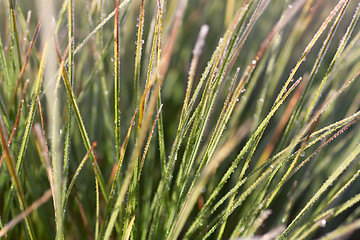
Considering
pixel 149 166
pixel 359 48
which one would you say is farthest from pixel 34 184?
pixel 359 48

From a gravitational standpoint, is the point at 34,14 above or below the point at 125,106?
above

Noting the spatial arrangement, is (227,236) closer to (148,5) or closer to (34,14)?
(148,5)

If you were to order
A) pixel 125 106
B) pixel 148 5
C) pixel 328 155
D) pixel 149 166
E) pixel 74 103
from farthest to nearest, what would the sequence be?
pixel 148 5 < pixel 125 106 < pixel 328 155 < pixel 149 166 < pixel 74 103

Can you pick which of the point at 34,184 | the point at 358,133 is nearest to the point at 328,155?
the point at 358,133

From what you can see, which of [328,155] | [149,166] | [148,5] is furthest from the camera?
[148,5]

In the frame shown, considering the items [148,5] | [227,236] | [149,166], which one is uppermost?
[148,5]

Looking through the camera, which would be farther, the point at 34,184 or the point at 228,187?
the point at 228,187
